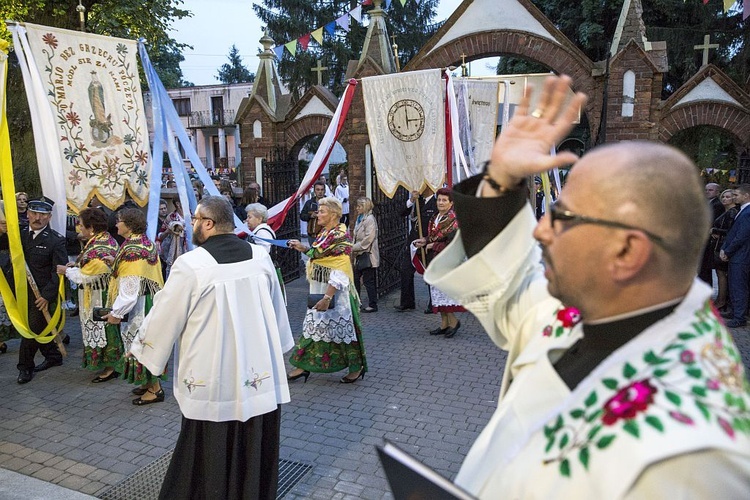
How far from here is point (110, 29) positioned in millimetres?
12422

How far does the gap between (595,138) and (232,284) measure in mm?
7743

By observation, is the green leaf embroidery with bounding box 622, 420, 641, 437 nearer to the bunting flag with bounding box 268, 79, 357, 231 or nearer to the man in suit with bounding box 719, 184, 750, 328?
the bunting flag with bounding box 268, 79, 357, 231

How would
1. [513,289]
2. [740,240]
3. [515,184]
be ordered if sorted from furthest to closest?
[740,240], [513,289], [515,184]

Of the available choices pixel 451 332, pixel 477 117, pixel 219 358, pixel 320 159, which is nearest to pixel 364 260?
pixel 451 332

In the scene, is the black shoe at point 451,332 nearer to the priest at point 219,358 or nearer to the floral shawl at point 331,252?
the floral shawl at point 331,252

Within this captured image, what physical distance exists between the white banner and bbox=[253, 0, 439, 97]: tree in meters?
17.0

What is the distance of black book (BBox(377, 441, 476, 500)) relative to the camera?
1048 mm

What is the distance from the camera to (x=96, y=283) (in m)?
5.32

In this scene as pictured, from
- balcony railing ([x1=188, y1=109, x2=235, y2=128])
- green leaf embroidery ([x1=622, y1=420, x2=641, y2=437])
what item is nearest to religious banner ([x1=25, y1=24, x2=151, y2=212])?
green leaf embroidery ([x1=622, y1=420, x2=641, y2=437])

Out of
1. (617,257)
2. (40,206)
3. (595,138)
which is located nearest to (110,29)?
(40,206)

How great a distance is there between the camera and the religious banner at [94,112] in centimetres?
470

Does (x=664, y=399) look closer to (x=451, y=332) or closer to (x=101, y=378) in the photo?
(x=101, y=378)

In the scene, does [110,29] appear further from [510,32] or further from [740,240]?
[740,240]

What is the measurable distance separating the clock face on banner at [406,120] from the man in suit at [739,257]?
4249 millimetres
